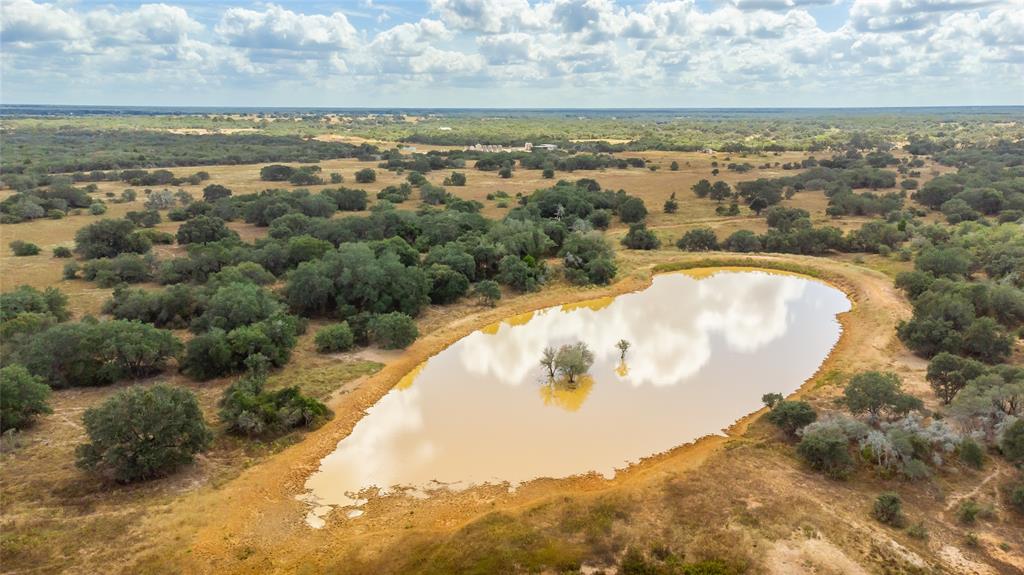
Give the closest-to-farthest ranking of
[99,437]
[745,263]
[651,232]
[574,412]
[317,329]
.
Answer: [99,437] → [574,412] → [317,329] → [745,263] → [651,232]

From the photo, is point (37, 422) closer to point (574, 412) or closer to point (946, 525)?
point (574, 412)

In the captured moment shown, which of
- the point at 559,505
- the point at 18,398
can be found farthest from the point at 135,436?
the point at 559,505

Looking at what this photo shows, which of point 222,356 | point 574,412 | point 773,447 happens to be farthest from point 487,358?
point 773,447

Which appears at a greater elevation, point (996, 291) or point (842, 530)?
point (996, 291)

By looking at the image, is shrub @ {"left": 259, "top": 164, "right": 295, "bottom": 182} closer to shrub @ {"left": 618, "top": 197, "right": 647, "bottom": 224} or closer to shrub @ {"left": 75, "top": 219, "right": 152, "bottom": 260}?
shrub @ {"left": 75, "top": 219, "right": 152, "bottom": 260}

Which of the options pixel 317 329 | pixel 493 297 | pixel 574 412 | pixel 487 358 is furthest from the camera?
pixel 493 297

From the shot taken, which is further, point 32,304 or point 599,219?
point 599,219

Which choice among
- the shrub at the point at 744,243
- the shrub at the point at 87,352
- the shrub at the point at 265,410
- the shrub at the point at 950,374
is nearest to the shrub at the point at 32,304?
the shrub at the point at 87,352

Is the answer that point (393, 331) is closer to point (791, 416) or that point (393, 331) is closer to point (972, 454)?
point (791, 416)
